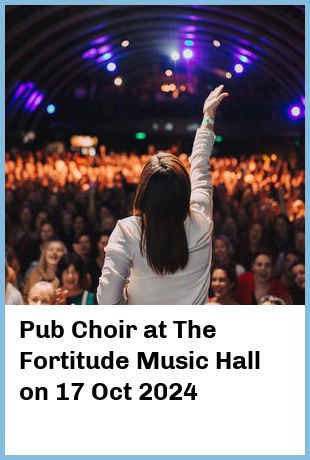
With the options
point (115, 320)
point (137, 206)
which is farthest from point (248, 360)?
point (137, 206)

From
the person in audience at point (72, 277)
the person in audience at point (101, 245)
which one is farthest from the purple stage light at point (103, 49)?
the person in audience at point (72, 277)

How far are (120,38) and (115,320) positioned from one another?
22782 mm

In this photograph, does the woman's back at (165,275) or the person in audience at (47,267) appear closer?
the woman's back at (165,275)

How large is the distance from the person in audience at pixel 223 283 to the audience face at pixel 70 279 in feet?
4.33

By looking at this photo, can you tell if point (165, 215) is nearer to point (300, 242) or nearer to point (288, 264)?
point (288, 264)

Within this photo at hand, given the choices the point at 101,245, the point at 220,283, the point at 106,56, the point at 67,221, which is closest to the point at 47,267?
the point at 101,245

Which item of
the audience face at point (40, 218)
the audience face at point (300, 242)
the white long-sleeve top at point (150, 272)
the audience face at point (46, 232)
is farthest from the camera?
the audience face at point (40, 218)

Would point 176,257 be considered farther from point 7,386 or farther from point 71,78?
point 71,78

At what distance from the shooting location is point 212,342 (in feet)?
13.8

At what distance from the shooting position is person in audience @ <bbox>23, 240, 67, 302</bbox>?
893 centimetres

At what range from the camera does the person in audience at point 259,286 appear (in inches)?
326

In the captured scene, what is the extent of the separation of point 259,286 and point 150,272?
4.89 meters

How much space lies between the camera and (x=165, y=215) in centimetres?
371

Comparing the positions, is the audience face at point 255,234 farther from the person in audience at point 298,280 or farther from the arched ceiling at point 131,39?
the arched ceiling at point 131,39
